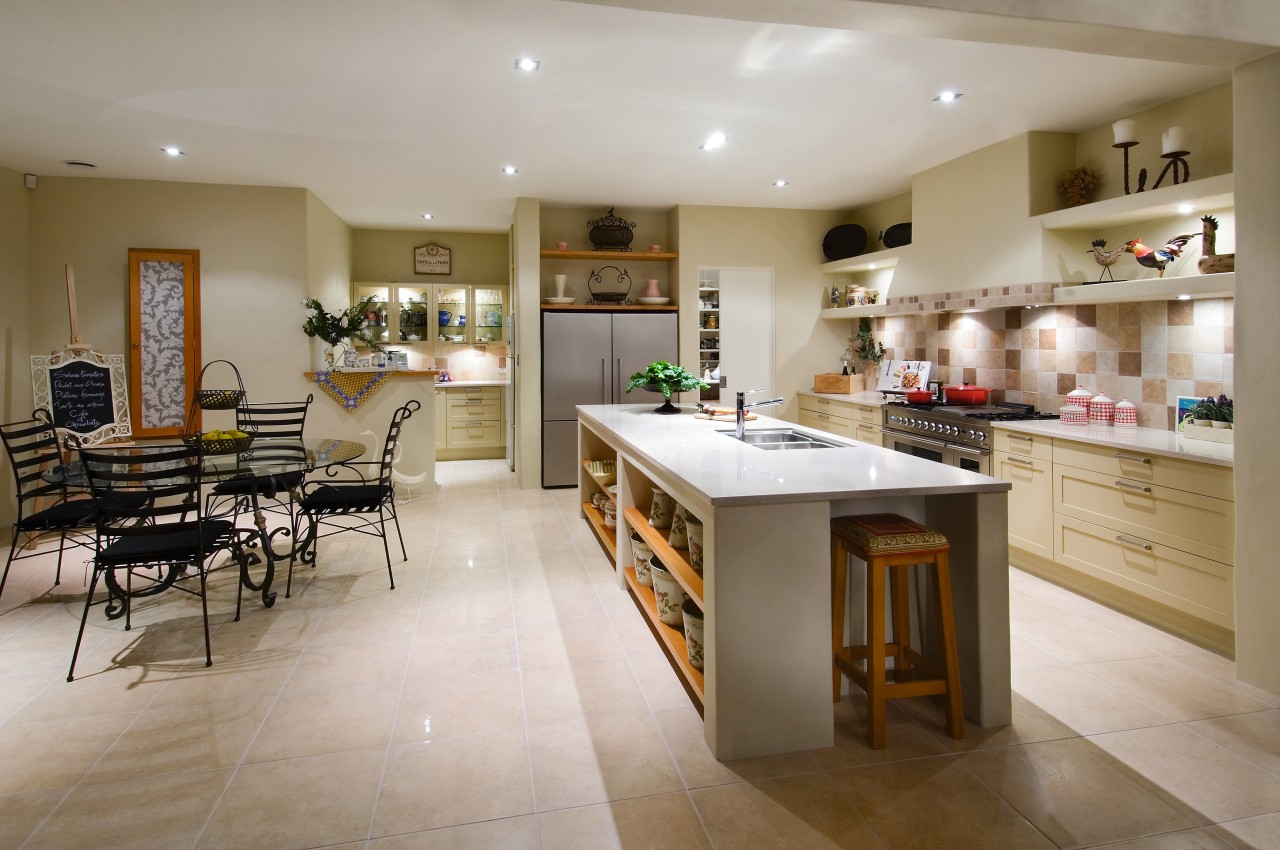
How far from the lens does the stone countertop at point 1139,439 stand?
3111 mm

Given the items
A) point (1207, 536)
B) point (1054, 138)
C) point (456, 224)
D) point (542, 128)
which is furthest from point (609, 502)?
point (456, 224)

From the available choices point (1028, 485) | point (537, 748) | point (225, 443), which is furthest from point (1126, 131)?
point (225, 443)

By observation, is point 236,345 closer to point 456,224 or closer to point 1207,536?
point 456,224

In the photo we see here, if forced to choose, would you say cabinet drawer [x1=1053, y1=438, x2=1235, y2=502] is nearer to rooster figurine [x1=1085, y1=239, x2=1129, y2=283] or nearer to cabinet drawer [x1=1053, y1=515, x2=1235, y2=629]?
cabinet drawer [x1=1053, y1=515, x2=1235, y2=629]

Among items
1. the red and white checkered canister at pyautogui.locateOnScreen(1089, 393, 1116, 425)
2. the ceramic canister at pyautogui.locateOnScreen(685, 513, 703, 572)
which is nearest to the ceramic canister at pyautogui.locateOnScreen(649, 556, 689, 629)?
the ceramic canister at pyautogui.locateOnScreen(685, 513, 703, 572)

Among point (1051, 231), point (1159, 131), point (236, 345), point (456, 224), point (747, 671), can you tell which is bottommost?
point (747, 671)

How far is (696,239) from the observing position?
6.76 meters

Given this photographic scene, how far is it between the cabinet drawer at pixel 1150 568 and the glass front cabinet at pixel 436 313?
6.49m

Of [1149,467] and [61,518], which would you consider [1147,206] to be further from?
[61,518]

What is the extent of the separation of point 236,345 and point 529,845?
5377mm

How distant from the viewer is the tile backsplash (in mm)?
3742

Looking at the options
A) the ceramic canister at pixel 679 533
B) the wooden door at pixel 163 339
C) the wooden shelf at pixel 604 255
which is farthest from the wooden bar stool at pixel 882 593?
the wooden door at pixel 163 339

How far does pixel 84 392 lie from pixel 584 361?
3.89 meters

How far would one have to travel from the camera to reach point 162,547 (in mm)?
2936
